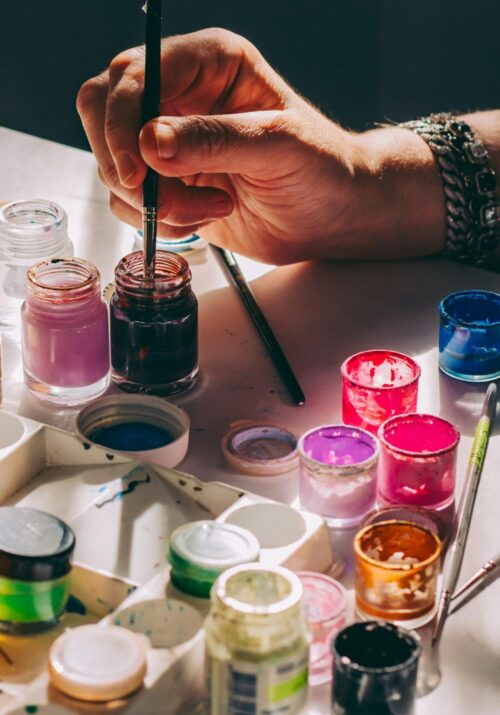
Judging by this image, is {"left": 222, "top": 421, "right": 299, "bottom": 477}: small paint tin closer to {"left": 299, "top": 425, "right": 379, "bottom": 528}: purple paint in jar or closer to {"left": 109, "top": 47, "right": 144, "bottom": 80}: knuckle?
{"left": 299, "top": 425, "right": 379, "bottom": 528}: purple paint in jar

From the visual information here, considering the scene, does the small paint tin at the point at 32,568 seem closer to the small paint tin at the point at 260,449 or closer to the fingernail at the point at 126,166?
the small paint tin at the point at 260,449

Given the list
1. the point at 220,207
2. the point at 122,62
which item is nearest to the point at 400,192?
the point at 220,207

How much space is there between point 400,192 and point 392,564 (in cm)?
66

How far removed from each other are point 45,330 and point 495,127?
2.23ft

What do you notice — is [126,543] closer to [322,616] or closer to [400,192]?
[322,616]

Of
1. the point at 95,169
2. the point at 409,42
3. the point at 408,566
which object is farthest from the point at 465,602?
the point at 409,42

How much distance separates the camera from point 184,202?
4.14 ft

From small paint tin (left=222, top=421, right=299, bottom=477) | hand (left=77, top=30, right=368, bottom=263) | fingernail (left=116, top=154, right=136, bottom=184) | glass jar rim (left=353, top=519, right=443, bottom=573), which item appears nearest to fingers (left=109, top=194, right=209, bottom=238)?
hand (left=77, top=30, right=368, bottom=263)

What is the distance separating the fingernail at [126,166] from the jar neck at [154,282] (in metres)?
0.11

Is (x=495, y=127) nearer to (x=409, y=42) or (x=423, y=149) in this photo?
(x=423, y=149)

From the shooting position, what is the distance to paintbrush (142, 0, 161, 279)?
1061 mm

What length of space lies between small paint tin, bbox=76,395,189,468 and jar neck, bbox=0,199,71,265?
0.27 meters

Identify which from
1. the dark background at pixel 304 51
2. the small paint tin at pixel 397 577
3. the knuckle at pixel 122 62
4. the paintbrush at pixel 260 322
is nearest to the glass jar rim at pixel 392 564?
the small paint tin at pixel 397 577

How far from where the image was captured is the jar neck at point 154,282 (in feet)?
3.58
